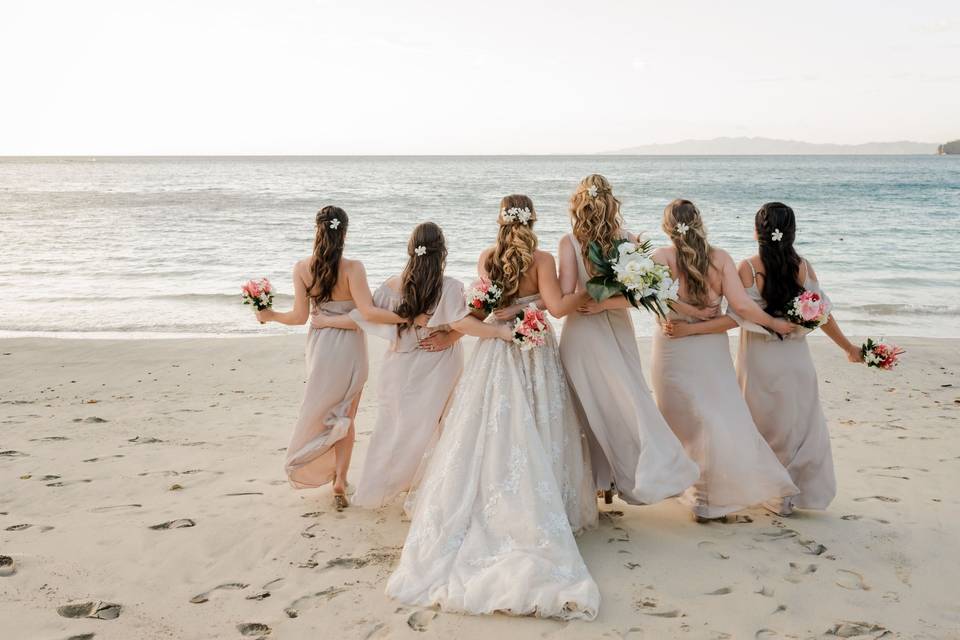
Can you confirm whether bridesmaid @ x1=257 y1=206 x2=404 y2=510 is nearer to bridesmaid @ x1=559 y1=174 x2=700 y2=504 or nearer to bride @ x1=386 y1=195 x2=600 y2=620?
bride @ x1=386 y1=195 x2=600 y2=620

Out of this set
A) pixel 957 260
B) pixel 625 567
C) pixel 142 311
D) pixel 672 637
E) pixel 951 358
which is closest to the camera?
pixel 672 637

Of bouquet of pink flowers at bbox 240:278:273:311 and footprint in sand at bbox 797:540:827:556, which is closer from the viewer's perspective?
footprint in sand at bbox 797:540:827:556

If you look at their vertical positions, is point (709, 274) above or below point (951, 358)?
above

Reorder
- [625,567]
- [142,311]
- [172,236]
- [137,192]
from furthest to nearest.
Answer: [137,192], [172,236], [142,311], [625,567]

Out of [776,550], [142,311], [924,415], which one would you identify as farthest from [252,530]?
[142,311]

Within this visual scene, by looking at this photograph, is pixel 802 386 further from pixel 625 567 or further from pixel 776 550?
pixel 625 567

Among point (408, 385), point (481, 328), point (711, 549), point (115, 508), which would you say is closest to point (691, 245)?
point (481, 328)

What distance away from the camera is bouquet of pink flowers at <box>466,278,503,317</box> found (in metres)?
4.77

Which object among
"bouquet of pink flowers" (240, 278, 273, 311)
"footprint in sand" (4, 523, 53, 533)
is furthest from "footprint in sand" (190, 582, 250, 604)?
"bouquet of pink flowers" (240, 278, 273, 311)

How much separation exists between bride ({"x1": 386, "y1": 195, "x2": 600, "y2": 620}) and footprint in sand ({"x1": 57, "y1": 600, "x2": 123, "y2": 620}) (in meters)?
1.38

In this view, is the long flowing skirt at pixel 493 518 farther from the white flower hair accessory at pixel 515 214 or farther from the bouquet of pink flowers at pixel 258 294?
the bouquet of pink flowers at pixel 258 294

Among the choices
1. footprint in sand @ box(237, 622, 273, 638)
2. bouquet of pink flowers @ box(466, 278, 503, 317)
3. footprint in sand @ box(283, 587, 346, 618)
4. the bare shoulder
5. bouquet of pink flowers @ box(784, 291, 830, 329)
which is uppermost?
the bare shoulder

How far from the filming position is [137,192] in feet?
162

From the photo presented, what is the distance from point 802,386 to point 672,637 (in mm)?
2218
